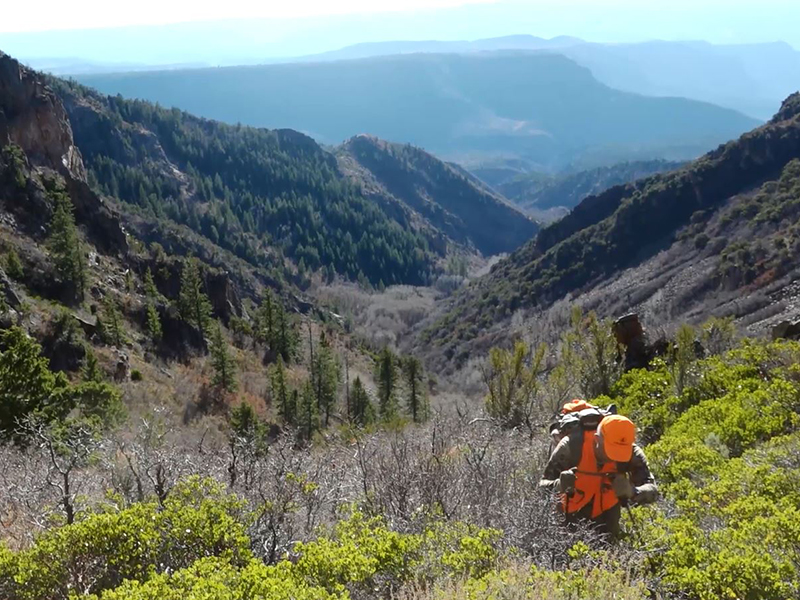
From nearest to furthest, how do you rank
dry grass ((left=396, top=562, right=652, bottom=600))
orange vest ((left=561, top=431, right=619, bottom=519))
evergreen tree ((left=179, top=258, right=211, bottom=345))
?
dry grass ((left=396, top=562, right=652, bottom=600)), orange vest ((left=561, top=431, right=619, bottom=519)), evergreen tree ((left=179, top=258, right=211, bottom=345))

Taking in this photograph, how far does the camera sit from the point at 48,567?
175 inches

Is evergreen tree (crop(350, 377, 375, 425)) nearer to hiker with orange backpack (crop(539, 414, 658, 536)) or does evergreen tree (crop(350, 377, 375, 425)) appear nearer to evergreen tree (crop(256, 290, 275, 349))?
evergreen tree (crop(256, 290, 275, 349))

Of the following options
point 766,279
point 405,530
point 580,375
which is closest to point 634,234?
point 766,279

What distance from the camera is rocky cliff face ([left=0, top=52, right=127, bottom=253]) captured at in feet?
138

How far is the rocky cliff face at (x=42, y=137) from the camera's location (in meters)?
42.0

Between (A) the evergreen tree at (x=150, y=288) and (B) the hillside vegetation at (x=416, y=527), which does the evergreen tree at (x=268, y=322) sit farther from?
(B) the hillside vegetation at (x=416, y=527)

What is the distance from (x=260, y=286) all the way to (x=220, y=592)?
79.2 metres

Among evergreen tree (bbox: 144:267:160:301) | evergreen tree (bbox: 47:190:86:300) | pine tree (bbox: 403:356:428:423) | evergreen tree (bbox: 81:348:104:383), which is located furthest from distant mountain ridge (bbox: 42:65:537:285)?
evergreen tree (bbox: 81:348:104:383)

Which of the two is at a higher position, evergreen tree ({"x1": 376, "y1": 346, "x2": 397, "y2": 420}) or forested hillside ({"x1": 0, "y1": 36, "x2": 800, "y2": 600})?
forested hillside ({"x1": 0, "y1": 36, "x2": 800, "y2": 600})

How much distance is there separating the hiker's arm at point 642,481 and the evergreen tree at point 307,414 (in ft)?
82.2

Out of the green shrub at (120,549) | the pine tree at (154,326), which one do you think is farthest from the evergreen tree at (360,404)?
the green shrub at (120,549)

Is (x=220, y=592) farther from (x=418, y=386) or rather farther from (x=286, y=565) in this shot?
(x=418, y=386)

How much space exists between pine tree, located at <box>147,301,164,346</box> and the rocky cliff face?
872 cm

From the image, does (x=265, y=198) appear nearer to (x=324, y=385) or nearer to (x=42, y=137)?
(x=42, y=137)
